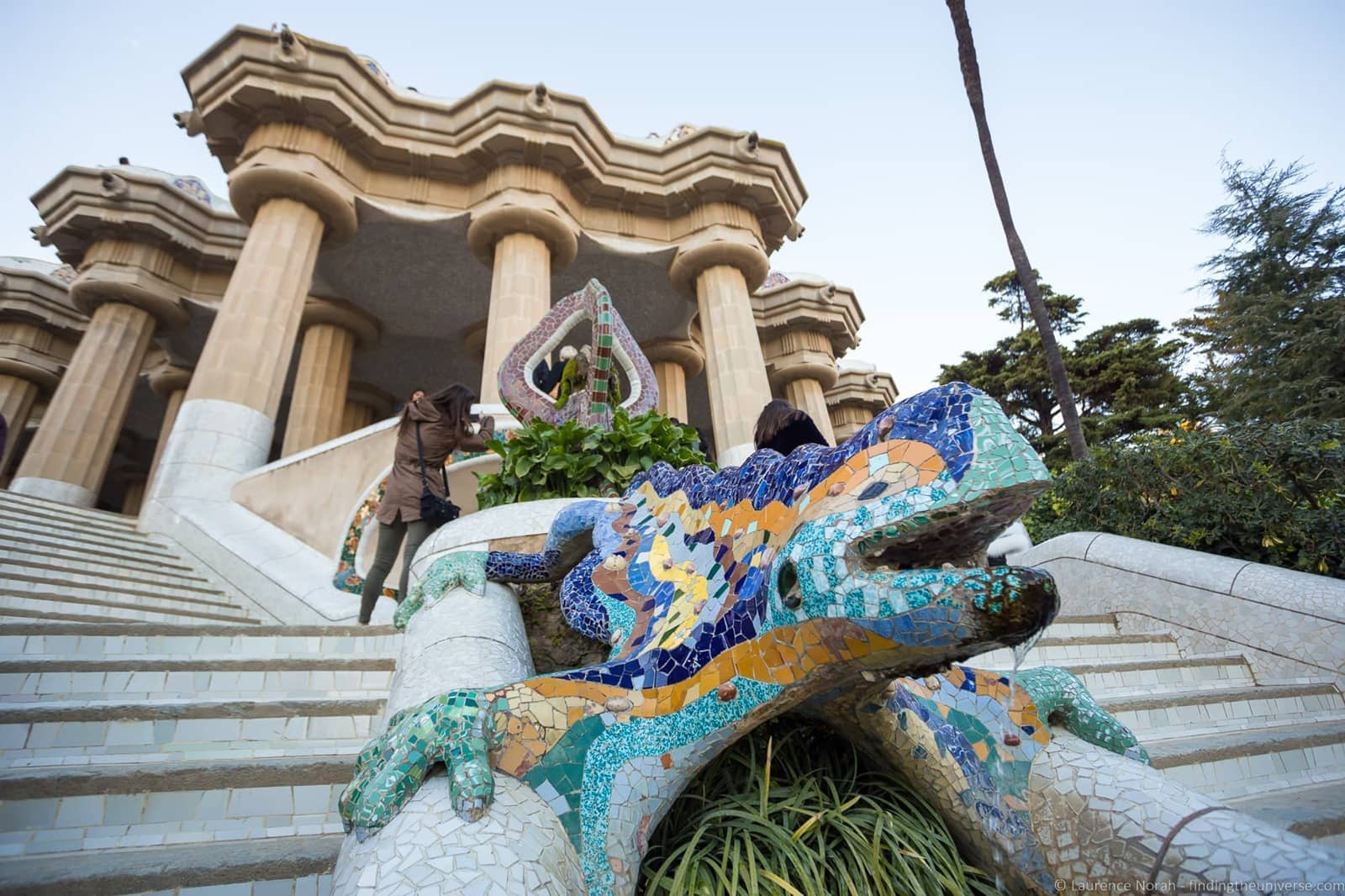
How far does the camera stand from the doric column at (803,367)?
55.7 feet

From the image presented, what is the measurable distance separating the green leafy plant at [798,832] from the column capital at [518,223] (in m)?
11.3

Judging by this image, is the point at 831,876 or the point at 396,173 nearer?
the point at 831,876

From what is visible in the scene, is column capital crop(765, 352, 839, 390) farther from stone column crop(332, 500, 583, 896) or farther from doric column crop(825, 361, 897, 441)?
stone column crop(332, 500, 583, 896)

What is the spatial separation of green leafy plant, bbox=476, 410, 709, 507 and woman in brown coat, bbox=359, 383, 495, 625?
850mm

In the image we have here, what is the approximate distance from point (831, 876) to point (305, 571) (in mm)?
5996

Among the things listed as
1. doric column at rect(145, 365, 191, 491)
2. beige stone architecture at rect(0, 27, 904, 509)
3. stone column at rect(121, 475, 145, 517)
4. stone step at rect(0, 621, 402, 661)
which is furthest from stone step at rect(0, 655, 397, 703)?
stone column at rect(121, 475, 145, 517)

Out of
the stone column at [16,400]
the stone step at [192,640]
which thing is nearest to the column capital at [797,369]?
the stone step at [192,640]

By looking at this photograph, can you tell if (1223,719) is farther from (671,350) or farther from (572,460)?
(671,350)

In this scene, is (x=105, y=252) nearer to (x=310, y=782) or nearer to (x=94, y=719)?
(x=94, y=719)

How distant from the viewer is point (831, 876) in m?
1.43

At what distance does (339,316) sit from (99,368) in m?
4.44

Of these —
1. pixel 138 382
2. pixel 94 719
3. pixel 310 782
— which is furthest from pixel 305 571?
pixel 138 382

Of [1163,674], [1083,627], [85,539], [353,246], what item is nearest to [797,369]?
[353,246]

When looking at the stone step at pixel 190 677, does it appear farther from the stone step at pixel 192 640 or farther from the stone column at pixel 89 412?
the stone column at pixel 89 412
